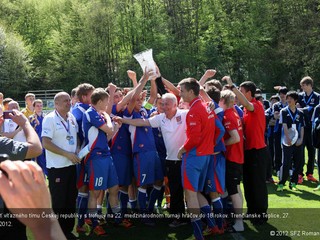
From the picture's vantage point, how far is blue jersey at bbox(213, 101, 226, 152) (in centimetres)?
537

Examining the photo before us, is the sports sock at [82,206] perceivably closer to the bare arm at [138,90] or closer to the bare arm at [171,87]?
the bare arm at [138,90]

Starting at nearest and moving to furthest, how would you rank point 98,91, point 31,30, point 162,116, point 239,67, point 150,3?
1. point 98,91
2. point 162,116
3. point 239,67
4. point 150,3
5. point 31,30

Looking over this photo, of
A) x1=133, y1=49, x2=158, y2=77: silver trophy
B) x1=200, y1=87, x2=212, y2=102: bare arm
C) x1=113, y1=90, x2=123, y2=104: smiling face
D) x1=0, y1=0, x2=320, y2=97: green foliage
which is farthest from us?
x1=0, y1=0, x2=320, y2=97: green foliage

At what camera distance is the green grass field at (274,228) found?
542cm

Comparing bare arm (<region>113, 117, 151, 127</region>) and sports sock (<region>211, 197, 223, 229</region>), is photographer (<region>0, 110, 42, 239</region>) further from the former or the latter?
sports sock (<region>211, 197, 223, 229</region>)

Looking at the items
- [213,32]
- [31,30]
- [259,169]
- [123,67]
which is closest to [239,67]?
[213,32]

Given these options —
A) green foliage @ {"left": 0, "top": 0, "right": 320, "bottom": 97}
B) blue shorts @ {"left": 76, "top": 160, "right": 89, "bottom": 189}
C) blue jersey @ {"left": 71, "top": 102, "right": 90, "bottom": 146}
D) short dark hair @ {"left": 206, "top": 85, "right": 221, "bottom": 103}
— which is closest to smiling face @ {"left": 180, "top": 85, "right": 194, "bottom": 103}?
short dark hair @ {"left": 206, "top": 85, "right": 221, "bottom": 103}

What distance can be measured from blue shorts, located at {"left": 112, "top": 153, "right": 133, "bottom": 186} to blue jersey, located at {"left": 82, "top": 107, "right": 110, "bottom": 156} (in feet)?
2.07

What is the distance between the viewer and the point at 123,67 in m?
44.8

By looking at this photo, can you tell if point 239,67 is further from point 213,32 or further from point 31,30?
point 31,30

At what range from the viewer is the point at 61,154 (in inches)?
197

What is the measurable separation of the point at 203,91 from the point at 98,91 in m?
1.52

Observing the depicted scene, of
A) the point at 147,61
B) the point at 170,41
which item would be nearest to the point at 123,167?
the point at 147,61

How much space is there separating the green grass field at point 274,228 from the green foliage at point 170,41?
35.1 m
